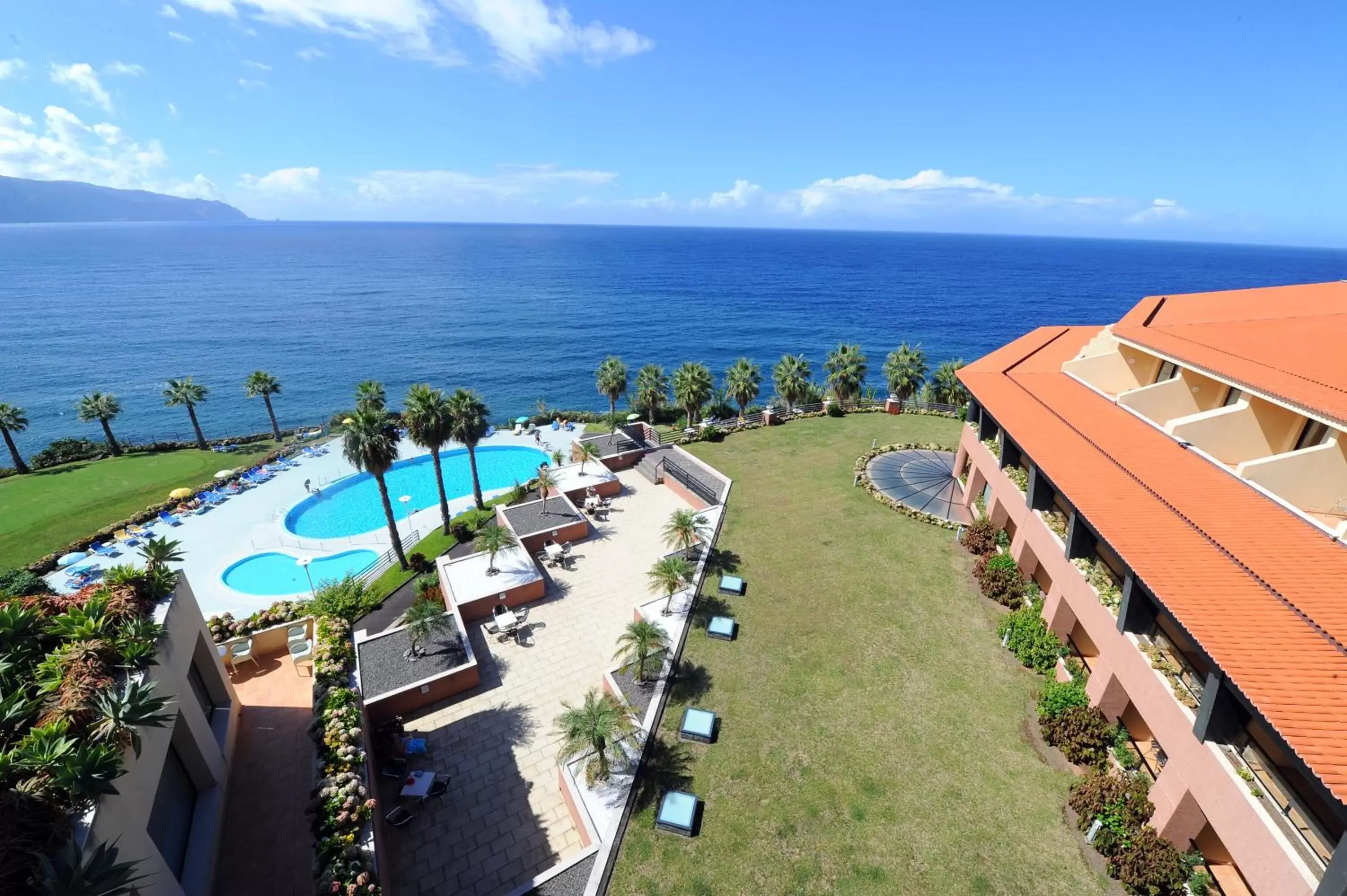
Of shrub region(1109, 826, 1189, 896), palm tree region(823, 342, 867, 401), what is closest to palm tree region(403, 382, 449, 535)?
shrub region(1109, 826, 1189, 896)

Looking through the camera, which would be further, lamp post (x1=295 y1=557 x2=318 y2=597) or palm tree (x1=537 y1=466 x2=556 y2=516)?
palm tree (x1=537 y1=466 x2=556 y2=516)

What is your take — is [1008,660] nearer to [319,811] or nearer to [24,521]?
[319,811]

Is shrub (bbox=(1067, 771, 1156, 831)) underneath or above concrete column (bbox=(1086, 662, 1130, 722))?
underneath

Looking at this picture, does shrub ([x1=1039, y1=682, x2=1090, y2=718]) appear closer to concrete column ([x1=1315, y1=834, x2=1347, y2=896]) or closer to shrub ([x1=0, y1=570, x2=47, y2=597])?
concrete column ([x1=1315, y1=834, x2=1347, y2=896])

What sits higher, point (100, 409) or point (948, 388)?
point (948, 388)

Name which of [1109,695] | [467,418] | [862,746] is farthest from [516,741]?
[467,418]

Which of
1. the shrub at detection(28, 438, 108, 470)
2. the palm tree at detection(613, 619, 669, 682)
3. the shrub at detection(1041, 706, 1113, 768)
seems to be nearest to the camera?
the shrub at detection(1041, 706, 1113, 768)

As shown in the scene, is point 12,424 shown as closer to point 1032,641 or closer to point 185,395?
point 185,395
